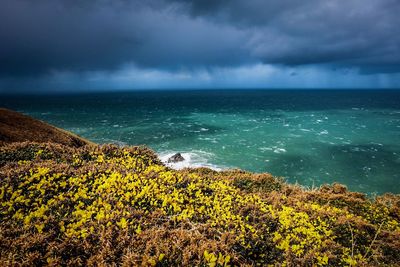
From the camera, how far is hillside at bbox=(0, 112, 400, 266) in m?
5.50

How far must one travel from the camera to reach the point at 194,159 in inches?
1789

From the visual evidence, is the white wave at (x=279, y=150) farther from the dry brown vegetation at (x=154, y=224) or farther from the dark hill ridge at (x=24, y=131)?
the dark hill ridge at (x=24, y=131)

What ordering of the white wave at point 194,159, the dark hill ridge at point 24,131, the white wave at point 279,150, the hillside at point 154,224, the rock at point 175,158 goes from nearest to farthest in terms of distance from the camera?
the hillside at point 154,224 < the dark hill ridge at point 24,131 < the white wave at point 194,159 < the rock at point 175,158 < the white wave at point 279,150

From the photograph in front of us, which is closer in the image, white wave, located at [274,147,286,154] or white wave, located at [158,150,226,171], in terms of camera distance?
white wave, located at [158,150,226,171]

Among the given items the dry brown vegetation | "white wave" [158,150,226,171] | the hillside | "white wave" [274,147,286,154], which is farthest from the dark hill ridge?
"white wave" [274,147,286,154]

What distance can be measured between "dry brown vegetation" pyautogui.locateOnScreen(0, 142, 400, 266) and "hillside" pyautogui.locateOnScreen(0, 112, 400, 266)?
0.10ft

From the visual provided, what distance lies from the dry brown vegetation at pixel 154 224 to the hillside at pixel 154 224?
3 cm

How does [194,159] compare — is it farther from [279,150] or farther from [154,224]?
[154,224]

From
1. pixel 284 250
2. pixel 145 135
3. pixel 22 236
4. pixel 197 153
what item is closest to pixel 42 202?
pixel 22 236

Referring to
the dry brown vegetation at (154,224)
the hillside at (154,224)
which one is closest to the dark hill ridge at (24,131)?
the hillside at (154,224)

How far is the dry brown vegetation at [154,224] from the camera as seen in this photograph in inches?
217

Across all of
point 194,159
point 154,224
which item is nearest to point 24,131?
point 154,224

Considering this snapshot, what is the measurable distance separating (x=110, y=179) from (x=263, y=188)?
9187 mm

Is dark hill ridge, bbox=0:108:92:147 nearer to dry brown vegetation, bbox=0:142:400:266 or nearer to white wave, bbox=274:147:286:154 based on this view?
dry brown vegetation, bbox=0:142:400:266
